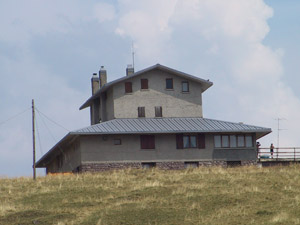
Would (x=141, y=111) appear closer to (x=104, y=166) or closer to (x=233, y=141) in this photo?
(x=104, y=166)

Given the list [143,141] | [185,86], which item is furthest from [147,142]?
[185,86]

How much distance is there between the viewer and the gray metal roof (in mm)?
65125

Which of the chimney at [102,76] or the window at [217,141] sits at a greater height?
the chimney at [102,76]

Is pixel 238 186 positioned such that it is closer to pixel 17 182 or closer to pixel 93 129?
pixel 17 182

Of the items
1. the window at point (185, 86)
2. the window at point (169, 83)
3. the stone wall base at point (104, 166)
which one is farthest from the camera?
the window at point (185, 86)

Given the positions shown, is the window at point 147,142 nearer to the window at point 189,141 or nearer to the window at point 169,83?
the window at point 189,141

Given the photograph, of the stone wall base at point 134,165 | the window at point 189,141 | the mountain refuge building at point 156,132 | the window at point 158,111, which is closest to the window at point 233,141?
the mountain refuge building at point 156,132

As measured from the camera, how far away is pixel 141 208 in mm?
37719

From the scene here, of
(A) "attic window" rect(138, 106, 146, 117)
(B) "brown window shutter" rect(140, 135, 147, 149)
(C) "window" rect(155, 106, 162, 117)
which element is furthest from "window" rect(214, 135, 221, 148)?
(A) "attic window" rect(138, 106, 146, 117)

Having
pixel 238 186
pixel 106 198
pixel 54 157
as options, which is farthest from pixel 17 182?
pixel 54 157

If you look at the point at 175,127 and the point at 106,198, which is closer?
the point at 106,198

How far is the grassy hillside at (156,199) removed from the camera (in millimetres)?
35312

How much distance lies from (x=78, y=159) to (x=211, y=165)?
1167 cm

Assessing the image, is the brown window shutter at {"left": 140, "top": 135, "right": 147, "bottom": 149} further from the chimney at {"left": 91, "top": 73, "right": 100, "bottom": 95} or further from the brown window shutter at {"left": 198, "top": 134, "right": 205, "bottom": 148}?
the chimney at {"left": 91, "top": 73, "right": 100, "bottom": 95}
